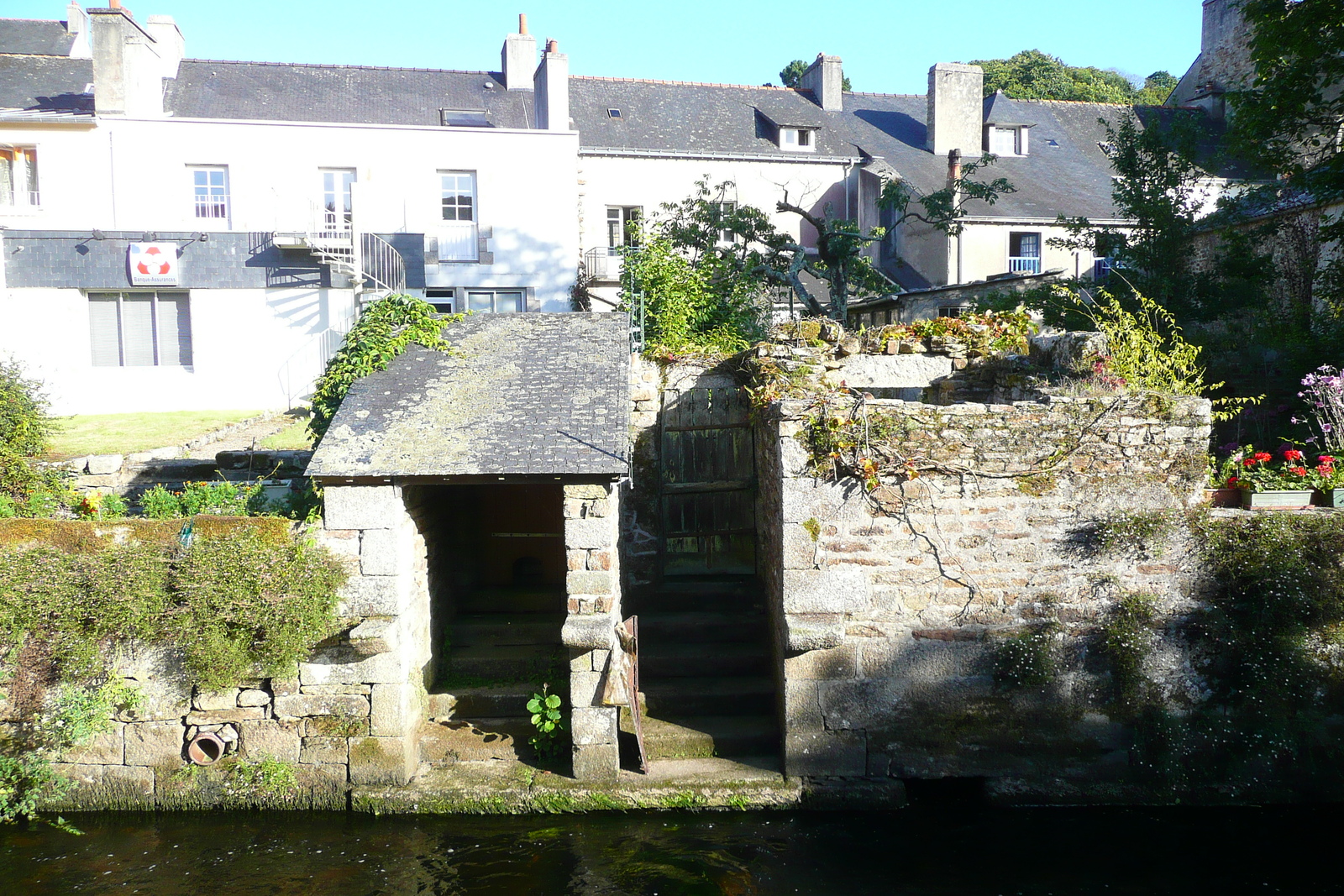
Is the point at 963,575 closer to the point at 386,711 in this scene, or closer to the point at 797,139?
the point at 386,711

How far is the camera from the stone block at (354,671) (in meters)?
6.65

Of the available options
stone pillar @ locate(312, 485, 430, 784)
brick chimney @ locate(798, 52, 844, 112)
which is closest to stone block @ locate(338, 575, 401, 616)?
stone pillar @ locate(312, 485, 430, 784)

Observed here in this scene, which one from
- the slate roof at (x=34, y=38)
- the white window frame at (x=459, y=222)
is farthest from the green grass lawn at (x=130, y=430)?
the slate roof at (x=34, y=38)

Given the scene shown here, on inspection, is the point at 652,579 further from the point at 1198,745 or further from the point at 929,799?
the point at 1198,745

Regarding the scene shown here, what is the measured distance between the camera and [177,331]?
55.6 feet

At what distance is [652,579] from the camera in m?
9.10

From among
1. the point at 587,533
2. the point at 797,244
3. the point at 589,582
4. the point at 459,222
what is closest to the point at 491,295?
the point at 459,222

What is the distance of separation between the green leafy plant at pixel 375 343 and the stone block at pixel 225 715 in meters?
2.31

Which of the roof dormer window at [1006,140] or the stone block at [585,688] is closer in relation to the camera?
the stone block at [585,688]

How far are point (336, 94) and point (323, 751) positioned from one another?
57.9 feet

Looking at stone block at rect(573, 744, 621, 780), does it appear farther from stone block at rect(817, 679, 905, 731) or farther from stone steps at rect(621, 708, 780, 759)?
stone block at rect(817, 679, 905, 731)

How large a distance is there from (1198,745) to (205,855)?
23.3 feet

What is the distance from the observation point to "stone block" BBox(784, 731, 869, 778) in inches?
265

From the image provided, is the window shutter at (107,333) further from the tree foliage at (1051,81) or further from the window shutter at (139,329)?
the tree foliage at (1051,81)
